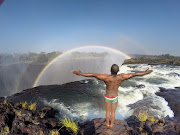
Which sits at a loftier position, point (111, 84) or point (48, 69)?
point (111, 84)

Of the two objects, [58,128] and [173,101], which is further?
[173,101]

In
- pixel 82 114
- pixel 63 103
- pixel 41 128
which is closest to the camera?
pixel 41 128

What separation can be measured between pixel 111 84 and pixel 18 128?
4.02 m

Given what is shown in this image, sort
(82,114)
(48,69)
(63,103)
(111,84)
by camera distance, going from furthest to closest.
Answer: (48,69) → (63,103) → (82,114) → (111,84)

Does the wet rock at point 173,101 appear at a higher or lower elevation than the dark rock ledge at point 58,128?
lower

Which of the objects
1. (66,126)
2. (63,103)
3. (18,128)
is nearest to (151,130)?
(66,126)

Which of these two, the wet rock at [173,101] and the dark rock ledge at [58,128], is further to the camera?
the wet rock at [173,101]

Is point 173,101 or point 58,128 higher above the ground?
point 58,128

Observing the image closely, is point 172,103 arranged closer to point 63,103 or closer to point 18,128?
point 63,103

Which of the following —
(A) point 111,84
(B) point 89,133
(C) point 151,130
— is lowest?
(C) point 151,130

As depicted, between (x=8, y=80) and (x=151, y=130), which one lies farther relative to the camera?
(x=8, y=80)

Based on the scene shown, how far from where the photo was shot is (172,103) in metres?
9.73

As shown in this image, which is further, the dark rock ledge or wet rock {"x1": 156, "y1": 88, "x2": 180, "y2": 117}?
wet rock {"x1": 156, "y1": 88, "x2": 180, "y2": 117}

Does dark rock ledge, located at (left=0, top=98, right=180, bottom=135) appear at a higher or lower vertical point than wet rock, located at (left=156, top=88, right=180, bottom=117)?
higher
